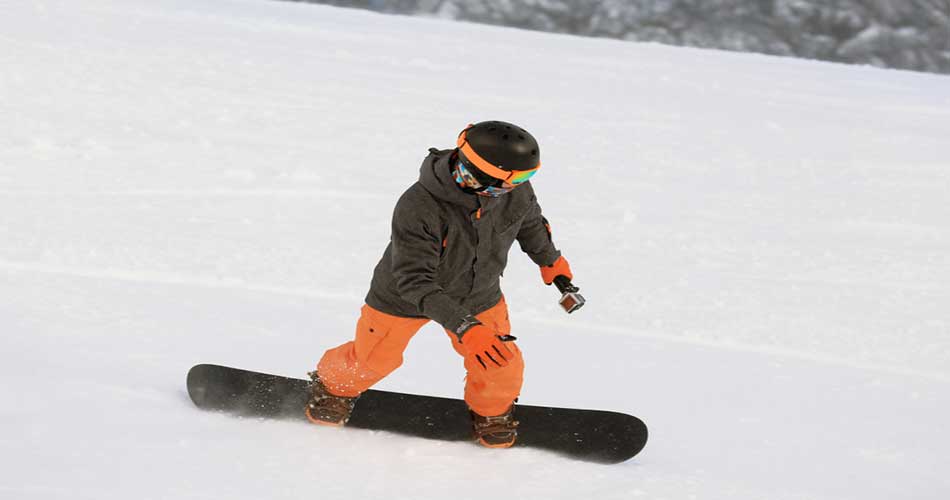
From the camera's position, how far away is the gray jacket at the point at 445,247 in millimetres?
2877

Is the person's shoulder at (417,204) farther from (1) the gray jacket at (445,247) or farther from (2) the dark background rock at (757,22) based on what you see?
(2) the dark background rock at (757,22)

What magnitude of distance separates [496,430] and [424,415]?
0.84 feet

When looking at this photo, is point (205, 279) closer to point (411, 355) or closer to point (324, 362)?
point (411, 355)

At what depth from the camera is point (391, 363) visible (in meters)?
3.19

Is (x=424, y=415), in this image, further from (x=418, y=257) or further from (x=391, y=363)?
(x=418, y=257)

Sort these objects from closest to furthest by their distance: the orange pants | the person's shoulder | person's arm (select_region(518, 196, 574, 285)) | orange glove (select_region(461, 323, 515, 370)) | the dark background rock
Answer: orange glove (select_region(461, 323, 515, 370)) < the person's shoulder < the orange pants < person's arm (select_region(518, 196, 574, 285)) < the dark background rock

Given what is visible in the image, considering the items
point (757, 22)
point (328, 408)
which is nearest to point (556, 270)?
point (328, 408)

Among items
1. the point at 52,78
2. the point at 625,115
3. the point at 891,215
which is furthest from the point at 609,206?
the point at 52,78

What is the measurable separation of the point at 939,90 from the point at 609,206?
7324 millimetres

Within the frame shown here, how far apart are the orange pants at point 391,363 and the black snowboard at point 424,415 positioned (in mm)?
136

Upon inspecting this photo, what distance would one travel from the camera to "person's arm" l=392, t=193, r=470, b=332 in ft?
9.37

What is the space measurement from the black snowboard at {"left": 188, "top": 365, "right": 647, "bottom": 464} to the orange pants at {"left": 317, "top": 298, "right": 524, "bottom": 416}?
136 mm

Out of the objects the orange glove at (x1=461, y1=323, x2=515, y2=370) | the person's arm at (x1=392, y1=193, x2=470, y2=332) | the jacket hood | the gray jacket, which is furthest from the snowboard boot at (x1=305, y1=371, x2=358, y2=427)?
the jacket hood

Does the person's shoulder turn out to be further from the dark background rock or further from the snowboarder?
the dark background rock
